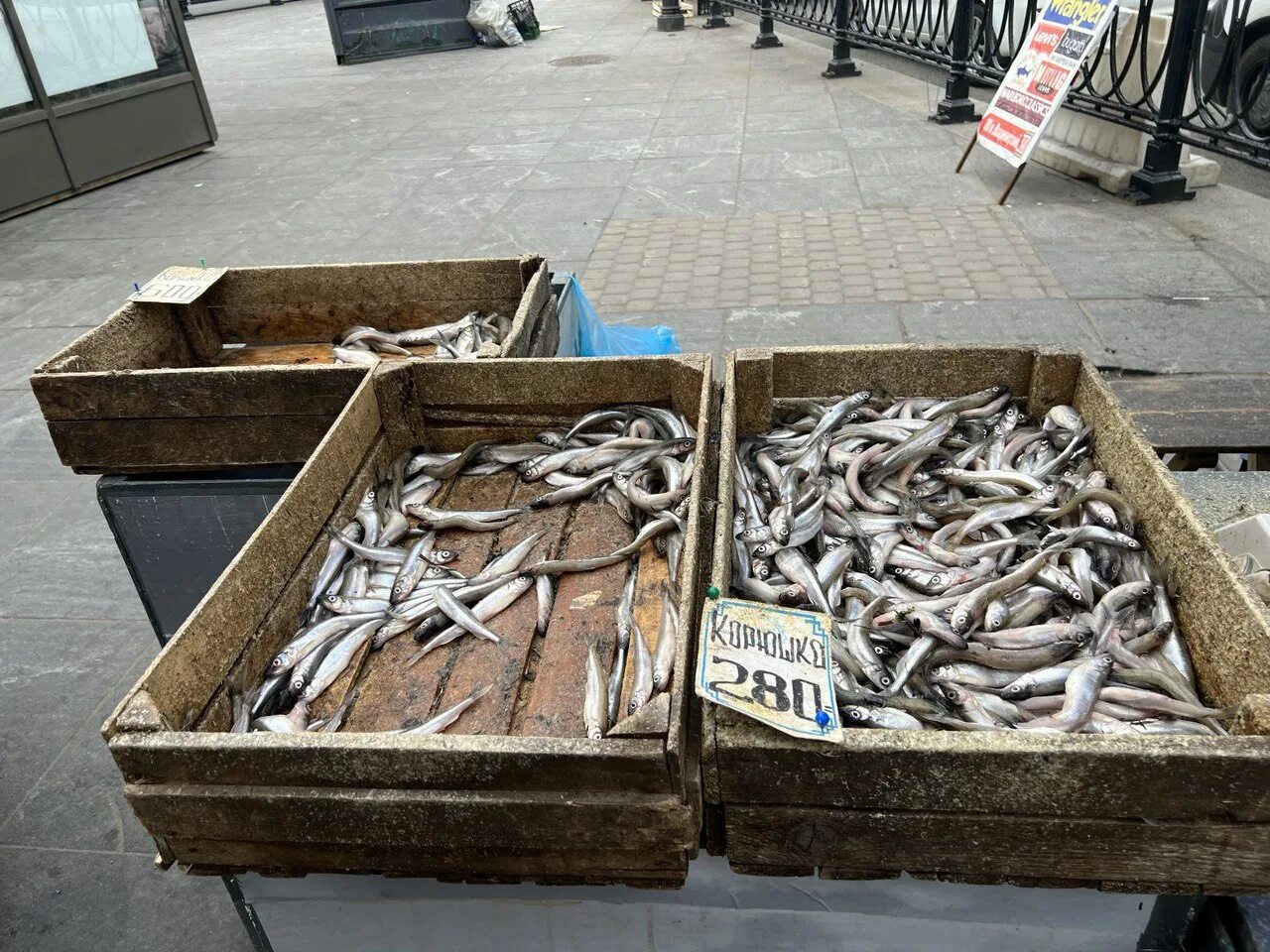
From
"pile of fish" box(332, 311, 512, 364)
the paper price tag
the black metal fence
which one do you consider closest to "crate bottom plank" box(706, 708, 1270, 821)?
"pile of fish" box(332, 311, 512, 364)

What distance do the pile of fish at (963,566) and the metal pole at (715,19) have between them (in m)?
18.9

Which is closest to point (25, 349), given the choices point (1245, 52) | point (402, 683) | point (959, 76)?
point (402, 683)

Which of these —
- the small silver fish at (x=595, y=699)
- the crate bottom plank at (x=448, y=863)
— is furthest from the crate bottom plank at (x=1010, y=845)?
the small silver fish at (x=595, y=699)

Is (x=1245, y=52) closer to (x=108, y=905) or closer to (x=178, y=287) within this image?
(x=178, y=287)

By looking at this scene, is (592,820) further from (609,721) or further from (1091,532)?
(1091,532)

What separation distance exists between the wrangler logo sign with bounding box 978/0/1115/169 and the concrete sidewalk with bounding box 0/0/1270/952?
0.58 metres

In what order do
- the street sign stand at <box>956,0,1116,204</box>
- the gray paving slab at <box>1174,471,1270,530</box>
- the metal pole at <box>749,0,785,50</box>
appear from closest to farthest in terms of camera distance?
the gray paving slab at <box>1174,471,1270,530</box> < the street sign stand at <box>956,0,1116,204</box> < the metal pole at <box>749,0,785,50</box>

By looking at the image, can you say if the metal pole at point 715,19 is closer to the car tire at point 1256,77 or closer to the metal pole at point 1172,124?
the car tire at point 1256,77

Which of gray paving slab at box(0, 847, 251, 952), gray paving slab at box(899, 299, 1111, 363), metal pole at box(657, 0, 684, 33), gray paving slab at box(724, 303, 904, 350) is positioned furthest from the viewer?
metal pole at box(657, 0, 684, 33)

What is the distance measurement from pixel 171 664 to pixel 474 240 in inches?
282

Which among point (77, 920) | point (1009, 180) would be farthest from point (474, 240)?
point (77, 920)

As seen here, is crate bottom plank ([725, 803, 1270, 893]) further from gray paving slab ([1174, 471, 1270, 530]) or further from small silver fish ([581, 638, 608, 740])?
gray paving slab ([1174, 471, 1270, 530])

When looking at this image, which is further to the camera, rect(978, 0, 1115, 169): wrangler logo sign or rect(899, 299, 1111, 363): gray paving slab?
rect(978, 0, 1115, 169): wrangler logo sign

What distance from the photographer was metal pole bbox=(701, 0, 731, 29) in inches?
784
